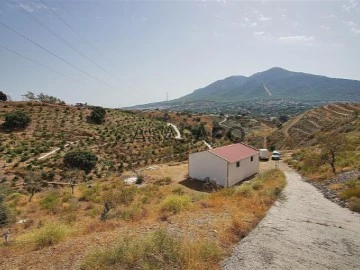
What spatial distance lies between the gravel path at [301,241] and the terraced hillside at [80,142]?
1254 inches

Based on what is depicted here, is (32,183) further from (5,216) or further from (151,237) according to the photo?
(151,237)

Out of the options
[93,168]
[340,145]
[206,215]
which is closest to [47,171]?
[93,168]

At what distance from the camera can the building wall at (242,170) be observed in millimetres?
33231

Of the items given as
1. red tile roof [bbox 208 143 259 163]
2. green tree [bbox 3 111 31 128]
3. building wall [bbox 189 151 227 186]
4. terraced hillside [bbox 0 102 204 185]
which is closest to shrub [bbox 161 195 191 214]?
building wall [bbox 189 151 227 186]

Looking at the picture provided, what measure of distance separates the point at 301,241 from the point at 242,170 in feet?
84.8

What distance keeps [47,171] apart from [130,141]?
19877 mm

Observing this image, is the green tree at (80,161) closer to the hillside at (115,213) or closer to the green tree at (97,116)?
the hillside at (115,213)

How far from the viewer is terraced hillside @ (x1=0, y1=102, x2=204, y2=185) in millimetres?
41875

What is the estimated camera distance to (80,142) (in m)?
52.7

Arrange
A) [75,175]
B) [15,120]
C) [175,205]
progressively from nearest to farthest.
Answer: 1. [175,205]
2. [75,175]
3. [15,120]

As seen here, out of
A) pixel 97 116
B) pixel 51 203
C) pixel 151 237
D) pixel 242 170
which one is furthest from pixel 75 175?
pixel 151 237

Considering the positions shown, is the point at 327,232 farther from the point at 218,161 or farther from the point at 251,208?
the point at 218,161

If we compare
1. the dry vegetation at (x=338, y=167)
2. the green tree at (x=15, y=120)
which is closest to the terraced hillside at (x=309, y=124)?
the dry vegetation at (x=338, y=167)

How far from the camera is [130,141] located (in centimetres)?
5656
